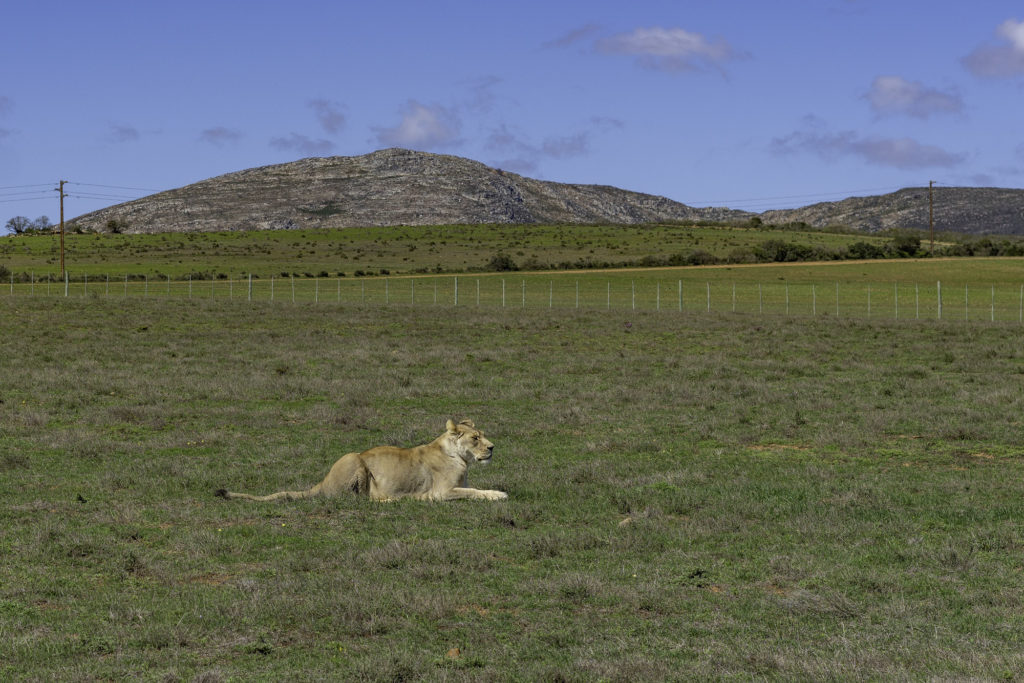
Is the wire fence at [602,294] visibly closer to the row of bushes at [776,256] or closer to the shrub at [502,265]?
the shrub at [502,265]

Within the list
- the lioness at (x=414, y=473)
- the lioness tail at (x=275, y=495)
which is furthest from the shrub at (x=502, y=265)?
→ the lioness tail at (x=275, y=495)

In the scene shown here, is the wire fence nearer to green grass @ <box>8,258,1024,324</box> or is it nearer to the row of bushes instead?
green grass @ <box>8,258,1024,324</box>

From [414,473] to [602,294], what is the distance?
75.4 metres

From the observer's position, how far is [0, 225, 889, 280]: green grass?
406ft

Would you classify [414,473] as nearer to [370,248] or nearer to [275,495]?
[275,495]

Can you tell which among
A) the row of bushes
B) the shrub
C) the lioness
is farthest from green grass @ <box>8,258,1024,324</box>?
the lioness

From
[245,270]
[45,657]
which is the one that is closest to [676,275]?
[245,270]

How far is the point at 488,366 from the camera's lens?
109ft

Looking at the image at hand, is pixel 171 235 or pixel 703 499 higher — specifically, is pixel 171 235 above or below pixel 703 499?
above

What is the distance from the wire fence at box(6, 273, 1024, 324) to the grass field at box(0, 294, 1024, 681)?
44.3 m

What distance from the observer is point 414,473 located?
13562 millimetres

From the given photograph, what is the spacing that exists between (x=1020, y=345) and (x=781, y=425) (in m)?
24.4

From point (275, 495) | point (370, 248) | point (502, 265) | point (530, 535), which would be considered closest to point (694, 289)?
point (502, 265)

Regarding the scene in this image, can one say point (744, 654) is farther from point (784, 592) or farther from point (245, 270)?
point (245, 270)
